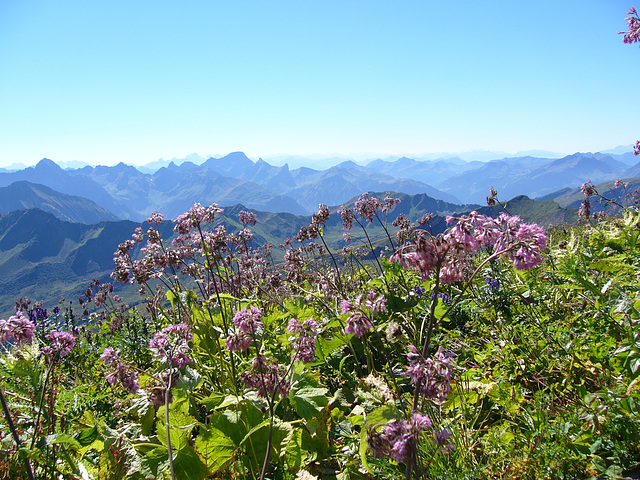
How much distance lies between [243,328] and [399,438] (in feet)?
4.82

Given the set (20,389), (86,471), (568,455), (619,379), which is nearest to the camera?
(568,455)

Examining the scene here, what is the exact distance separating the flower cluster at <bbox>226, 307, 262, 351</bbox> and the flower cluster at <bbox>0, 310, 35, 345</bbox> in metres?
1.63

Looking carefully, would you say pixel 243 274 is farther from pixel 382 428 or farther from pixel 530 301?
pixel 382 428

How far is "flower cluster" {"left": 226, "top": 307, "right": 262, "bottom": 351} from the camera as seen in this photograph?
281 cm

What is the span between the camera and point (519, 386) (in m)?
3.18

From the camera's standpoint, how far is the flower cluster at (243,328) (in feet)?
9.22

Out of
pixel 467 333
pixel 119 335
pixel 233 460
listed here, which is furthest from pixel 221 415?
pixel 119 335

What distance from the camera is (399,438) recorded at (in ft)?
5.68

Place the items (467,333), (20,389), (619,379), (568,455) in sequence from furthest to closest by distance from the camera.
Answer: (467,333) < (20,389) < (619,379) < (568,455)

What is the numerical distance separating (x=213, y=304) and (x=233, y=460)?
2.74 metres

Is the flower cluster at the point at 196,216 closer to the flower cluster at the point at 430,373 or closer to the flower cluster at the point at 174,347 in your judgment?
the flower cluster at the point at 174,347

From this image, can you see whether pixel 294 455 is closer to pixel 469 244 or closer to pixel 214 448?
pixel 214 448

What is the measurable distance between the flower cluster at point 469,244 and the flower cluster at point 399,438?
688 mm

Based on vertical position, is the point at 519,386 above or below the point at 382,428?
below
